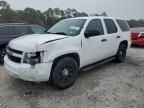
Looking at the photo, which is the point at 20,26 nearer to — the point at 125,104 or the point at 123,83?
the point at 123,83

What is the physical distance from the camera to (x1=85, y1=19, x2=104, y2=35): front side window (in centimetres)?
579

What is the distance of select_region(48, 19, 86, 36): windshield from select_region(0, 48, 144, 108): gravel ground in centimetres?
134

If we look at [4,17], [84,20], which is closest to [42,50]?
[84,20]

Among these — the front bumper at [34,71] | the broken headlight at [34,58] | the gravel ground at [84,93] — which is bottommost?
the gravel ground at [84,93]

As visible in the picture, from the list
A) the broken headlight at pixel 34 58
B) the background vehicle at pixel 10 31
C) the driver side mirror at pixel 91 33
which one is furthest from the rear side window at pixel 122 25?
the broken headlight at pixel 34 58

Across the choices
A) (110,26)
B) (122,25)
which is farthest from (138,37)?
(110,26)

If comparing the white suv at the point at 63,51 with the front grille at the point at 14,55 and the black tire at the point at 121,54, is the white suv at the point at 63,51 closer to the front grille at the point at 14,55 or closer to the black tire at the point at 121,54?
the front grille at the point at 14,55

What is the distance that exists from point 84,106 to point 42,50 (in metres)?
1.46

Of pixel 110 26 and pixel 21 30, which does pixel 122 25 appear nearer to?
pixel 110 26

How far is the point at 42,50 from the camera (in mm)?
4410

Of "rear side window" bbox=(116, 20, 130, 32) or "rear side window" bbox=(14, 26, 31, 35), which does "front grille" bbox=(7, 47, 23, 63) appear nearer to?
"rear side window" bbox=(14, 26, 31, 35)

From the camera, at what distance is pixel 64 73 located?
4969mm

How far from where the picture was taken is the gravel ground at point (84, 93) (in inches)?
171

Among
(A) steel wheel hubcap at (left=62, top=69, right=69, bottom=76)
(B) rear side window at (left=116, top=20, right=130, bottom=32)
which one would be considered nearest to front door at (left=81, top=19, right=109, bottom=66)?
Answer: (A) steel wheel hubcap at (left=62, top=69, right=69, bottom=76)
